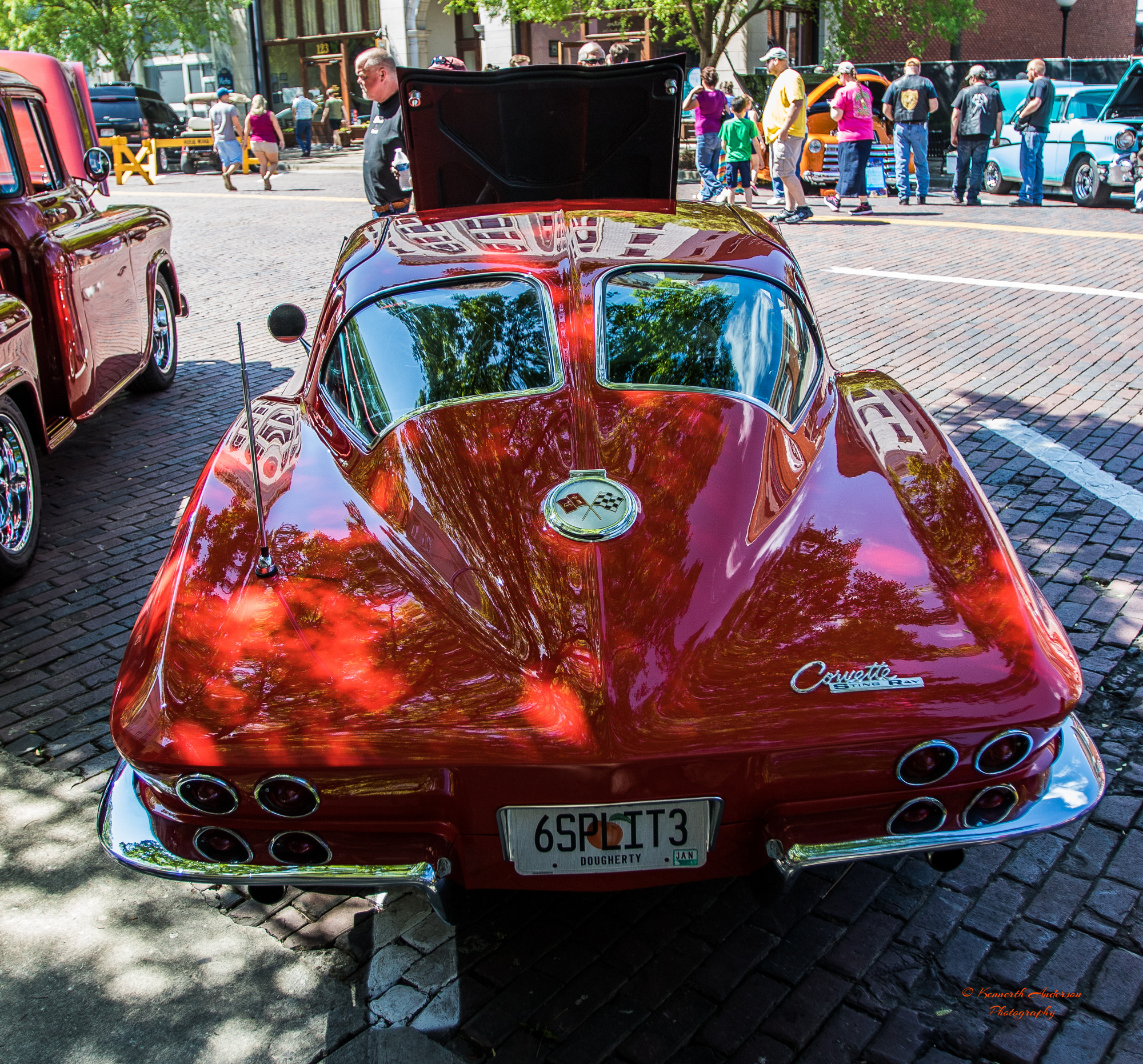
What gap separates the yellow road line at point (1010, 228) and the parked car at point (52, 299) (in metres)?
9.66

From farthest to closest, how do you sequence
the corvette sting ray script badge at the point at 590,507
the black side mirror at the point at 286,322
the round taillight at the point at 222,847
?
the black side mirror at the point at 286,322 → the corvette sting ray script badge at the point at 590,507 → the round taillight at the point at 222,847

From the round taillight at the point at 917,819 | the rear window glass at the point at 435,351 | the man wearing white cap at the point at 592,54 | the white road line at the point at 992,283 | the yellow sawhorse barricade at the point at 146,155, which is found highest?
the man wearing white cap at the point at 592,54

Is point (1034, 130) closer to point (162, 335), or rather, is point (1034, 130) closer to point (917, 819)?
point (162, 335)

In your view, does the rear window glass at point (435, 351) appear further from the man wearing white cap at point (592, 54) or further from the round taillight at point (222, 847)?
the man wearing white cap at point (592, 54)

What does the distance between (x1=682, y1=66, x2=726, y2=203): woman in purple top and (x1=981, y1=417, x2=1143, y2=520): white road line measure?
9.66 meters

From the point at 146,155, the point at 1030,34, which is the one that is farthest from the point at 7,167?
the point at 1030,34

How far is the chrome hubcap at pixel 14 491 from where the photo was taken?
4.71 meters

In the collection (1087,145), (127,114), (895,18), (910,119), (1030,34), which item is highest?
(1030,34)

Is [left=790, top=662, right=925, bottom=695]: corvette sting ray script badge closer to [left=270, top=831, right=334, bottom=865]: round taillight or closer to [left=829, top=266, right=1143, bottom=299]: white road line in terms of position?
[left=270, top=831, right=334, bottom=865]: round taillight

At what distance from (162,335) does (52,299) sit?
225 centimetres

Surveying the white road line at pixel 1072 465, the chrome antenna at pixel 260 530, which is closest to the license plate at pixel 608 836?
the chrome antenna at pixel 260 530

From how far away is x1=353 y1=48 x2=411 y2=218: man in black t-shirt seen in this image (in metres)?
8.02

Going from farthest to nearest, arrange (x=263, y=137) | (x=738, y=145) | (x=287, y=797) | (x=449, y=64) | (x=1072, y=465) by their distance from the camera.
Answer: (x=263, y=137) < (x=738, y=145) < (x=449, y=64) < (x=1072, y=465) < (x=287, y=797)

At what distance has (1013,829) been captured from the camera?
92.1 inches
